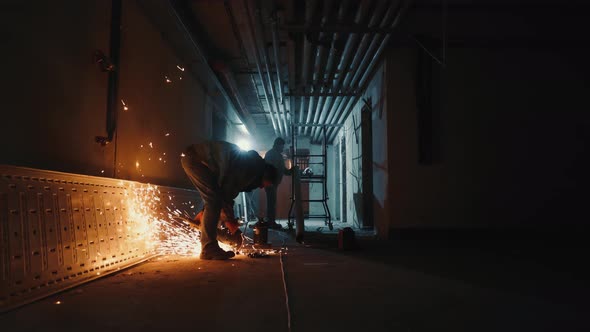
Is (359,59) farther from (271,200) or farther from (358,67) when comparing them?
(271,200)

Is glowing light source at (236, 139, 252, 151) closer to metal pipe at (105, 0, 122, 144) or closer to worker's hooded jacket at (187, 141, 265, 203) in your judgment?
worker's hooded jacket at (187, 141, 265, 203)

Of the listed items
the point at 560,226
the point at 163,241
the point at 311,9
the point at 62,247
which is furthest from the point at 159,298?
the point at 560,226

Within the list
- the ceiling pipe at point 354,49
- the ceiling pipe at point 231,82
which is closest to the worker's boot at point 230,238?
the ceiling pipe at point 354,49

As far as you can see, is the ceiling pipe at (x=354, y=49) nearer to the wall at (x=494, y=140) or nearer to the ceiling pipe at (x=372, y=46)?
the ceiling pipe at (x=372, y=46)

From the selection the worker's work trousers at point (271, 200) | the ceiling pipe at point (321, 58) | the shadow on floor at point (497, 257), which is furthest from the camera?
the worker's work trousers at point (271, 200)

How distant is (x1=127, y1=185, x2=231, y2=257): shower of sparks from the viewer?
3.65m

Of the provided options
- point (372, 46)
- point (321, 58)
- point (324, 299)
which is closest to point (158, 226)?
point (324, 299)

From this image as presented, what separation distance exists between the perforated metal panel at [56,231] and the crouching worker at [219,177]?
2.23ft

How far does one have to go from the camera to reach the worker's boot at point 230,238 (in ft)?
13.9

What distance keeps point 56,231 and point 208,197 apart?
4.98ft

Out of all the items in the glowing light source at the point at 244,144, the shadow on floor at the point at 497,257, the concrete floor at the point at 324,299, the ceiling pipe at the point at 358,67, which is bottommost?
the shadow on floor at the point at 497,257

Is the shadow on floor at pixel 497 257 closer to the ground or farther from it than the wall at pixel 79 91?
closer to the ground

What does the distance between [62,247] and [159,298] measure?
716mm

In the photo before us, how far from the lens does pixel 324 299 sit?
2.17m
